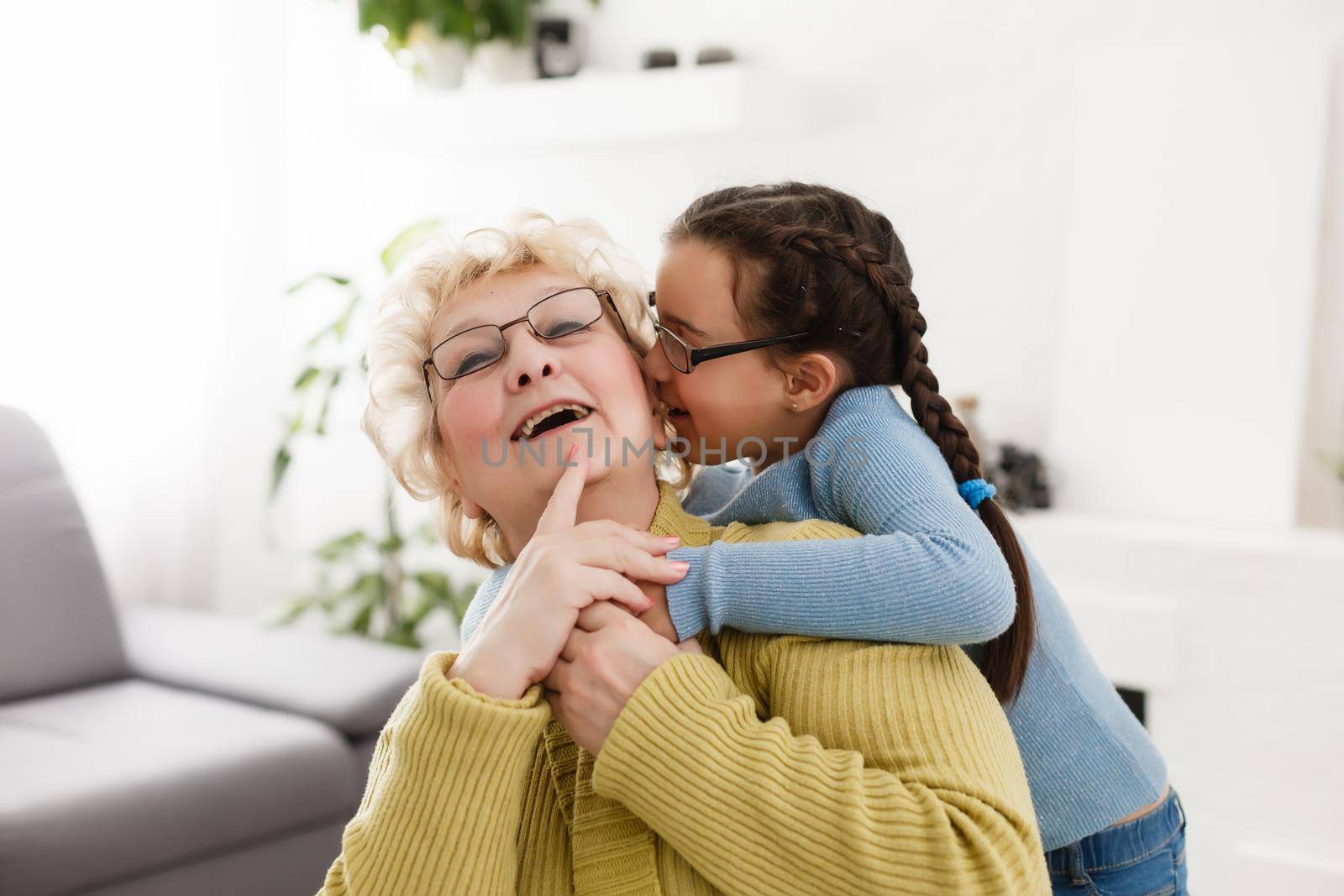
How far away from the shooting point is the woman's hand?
3.06 ft

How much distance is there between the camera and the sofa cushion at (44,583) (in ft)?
8.35

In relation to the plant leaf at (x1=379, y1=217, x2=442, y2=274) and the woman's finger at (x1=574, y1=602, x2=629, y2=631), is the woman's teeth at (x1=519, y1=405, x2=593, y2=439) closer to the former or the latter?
the woman's finger at (x1=574, y1=602, x2=629, y2=631)

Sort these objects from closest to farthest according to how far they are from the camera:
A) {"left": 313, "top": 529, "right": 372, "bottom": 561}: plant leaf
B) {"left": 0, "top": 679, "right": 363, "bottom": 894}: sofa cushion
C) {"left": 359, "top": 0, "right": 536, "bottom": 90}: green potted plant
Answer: {"left": 0, "top": 679, "right": 363, "bottom": 894}: sofa cushion < {"left": 313, "top": 529, "right": 372, "bottom": 561}: plant leaf < {"left": 359, "top": 0, "right": 536, "bottom": 90}: green potted plant

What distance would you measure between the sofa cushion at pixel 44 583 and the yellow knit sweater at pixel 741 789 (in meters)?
1.91

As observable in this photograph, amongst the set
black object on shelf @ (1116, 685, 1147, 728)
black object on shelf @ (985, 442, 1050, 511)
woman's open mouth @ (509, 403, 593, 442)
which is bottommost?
black object on shelf @ (1116, 685, 1147, 728)

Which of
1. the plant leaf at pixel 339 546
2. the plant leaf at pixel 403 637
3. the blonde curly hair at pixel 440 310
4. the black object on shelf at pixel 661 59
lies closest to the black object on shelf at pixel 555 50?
the black object on shelf at pixel 661 59

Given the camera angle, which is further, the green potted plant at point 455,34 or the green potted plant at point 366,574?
the green potted plant at point 455,34

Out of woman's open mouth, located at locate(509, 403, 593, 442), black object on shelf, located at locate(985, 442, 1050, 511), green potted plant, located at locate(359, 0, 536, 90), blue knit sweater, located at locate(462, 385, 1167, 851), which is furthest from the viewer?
green potted plant, located at locate(359, 0, 536, 90)

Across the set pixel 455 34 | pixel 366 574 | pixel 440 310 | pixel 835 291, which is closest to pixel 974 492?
pixel 835 291

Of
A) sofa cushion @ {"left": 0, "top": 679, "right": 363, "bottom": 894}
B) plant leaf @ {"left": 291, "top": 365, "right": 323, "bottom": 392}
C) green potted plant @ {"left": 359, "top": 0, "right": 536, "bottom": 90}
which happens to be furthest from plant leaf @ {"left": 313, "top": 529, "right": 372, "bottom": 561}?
green potted plant @ {"left": 359, "top": 0, "right": 536, "bottom": 90}

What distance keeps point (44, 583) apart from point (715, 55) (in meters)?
2.20

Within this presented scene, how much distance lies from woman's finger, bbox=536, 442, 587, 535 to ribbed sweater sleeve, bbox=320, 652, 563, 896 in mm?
179

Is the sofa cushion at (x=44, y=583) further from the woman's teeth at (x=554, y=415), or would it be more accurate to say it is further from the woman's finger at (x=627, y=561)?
the woman's finger at (x=627, y=561)

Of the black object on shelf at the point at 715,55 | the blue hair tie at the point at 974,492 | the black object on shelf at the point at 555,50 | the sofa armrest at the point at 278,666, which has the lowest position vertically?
the sofa armrest at the point at 278,666
